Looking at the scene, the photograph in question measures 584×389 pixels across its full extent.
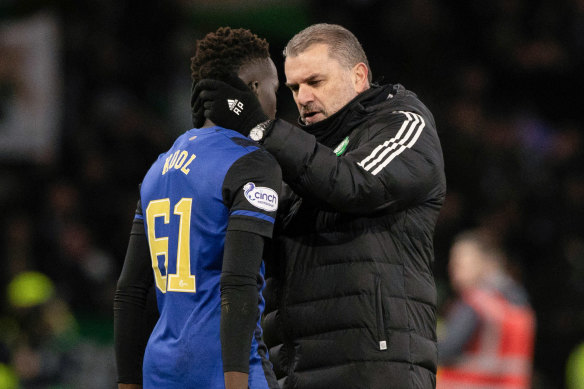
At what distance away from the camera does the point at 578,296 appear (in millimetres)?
8789

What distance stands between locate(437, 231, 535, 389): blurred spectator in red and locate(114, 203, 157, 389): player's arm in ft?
12.9

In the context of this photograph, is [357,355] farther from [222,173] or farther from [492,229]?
[492,229]

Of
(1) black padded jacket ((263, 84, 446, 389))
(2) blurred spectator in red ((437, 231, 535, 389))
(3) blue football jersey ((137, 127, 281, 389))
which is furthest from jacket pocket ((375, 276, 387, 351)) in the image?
(2) blurred spectator in red ((437, 231, 535, 389))

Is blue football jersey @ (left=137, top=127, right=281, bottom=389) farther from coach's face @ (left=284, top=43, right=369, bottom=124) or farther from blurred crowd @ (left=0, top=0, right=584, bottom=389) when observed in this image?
blurred crowd @ (left=0, top=0, right=584, bottom=389)

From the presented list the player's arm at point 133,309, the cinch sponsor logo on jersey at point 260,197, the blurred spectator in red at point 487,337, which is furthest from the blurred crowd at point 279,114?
the cinch sponsor logo on jersey at point 260,197

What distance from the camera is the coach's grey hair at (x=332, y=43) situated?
3.38 metres

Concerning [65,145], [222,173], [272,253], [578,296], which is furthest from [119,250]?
[222,173]

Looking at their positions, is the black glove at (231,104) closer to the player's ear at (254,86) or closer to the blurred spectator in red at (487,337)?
the player's ear at (254,86)

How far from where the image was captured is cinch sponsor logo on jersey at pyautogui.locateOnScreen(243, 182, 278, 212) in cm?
261

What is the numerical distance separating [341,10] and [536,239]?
3212 mm

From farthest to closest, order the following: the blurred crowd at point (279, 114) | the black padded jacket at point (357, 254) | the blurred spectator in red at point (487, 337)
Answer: the blurred crowd at point (279, 114)
the blurred spectator in red at point (487, 337)
the black padded jacket at point (357, 254)

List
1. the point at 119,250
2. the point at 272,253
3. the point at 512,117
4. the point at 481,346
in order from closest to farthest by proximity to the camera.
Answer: the point at 272,253
the point at 481,346
the point at 119,250
the point at 512,117

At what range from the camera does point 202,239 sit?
2.67 m

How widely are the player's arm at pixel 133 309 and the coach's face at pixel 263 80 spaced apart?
51 centimetres
